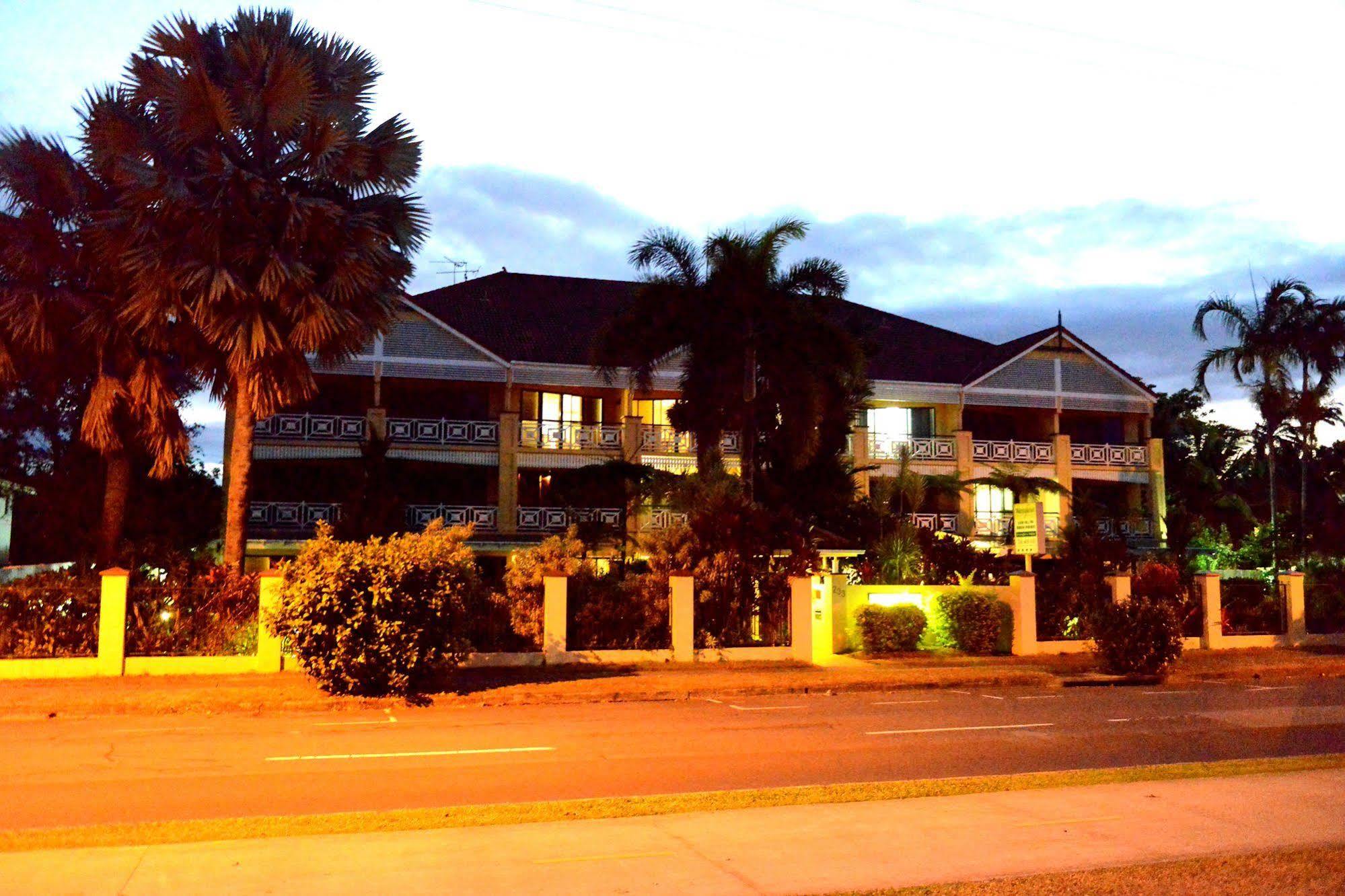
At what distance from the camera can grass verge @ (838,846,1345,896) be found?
6598 mm

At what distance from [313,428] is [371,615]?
58.4ft

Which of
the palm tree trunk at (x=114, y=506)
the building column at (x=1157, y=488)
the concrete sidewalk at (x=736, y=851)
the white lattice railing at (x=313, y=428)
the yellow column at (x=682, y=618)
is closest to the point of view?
the concrete sidewalk at (x=736, y=851)

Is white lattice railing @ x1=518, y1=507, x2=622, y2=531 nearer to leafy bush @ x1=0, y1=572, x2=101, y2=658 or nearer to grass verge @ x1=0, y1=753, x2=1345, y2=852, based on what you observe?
leafy bush @ x1=0, y1=572, x2=101, y2=658

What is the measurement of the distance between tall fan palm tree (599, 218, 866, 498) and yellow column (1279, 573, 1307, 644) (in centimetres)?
1109

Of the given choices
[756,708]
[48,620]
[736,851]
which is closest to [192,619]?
[48,620]

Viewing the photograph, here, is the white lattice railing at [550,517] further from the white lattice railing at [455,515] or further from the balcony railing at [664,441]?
the balcony railing at [664,441]

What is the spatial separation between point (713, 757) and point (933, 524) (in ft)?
86.2

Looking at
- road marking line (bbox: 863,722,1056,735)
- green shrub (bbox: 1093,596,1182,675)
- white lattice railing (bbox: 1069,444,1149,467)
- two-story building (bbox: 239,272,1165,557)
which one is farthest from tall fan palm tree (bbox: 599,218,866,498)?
white lattice railing (bbox: 1069,444,1149,467)

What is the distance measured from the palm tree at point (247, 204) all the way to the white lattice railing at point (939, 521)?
19.8 meters

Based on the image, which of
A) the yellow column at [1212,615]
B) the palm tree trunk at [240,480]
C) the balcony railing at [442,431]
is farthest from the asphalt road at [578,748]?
the balcony railing at [442,431]

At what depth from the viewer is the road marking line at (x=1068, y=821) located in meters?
8.38

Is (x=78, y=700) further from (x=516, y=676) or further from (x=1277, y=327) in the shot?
(x=1277, y=327)

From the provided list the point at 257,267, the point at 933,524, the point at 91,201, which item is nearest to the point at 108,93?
the point at 91,201

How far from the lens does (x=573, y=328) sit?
38.3 metres
